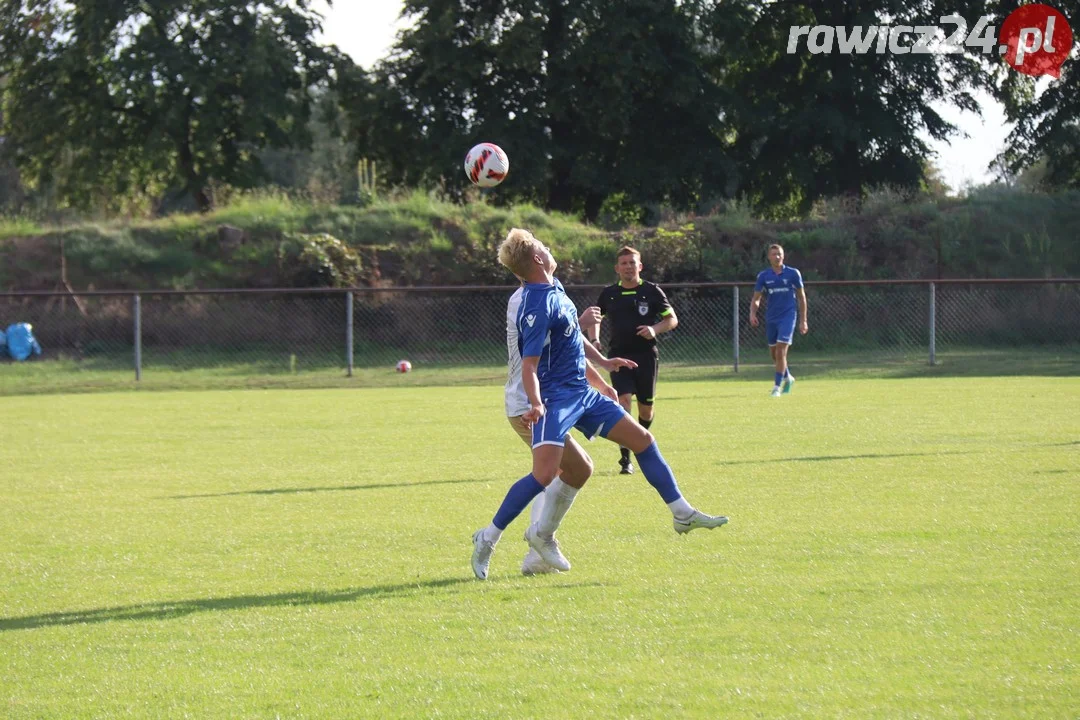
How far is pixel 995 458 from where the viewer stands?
11.3 metres

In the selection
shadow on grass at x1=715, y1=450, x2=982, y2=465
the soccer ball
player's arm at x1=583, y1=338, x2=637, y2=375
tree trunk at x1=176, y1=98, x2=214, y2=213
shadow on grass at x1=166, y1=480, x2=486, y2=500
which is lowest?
shadow on grass at x1=166, y1=480, x2=486, y2=500

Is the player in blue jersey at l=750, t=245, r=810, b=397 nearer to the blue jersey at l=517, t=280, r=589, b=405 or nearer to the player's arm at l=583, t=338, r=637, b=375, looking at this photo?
the player's arm at l=583, t=338, r=637, b=375

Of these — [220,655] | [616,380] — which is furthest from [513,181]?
[220,655]

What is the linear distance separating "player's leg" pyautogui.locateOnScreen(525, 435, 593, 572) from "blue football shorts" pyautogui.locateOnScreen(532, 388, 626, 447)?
0.45ft

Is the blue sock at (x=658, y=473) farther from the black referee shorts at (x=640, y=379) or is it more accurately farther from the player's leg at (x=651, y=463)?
the black referee shorts at (x=640, y=379)

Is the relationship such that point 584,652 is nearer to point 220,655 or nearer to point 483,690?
point 483,690

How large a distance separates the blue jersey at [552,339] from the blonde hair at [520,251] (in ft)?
0.41

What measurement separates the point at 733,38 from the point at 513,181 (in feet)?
27.0

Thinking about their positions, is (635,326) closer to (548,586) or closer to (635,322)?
(635,322)

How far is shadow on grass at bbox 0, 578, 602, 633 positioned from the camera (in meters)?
6.01

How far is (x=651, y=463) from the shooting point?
709 cm

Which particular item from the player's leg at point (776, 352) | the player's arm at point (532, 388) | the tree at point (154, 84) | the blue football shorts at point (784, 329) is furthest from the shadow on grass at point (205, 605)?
the tree at point (154, 84)

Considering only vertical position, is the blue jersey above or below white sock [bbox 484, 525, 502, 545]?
above

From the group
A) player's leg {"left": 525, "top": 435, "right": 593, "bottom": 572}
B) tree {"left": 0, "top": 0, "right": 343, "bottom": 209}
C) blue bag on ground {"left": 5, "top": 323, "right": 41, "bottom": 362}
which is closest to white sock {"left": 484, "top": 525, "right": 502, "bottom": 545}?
player's leg {"left": 525, "top": 435, "right": 593, "bottom": 572}
